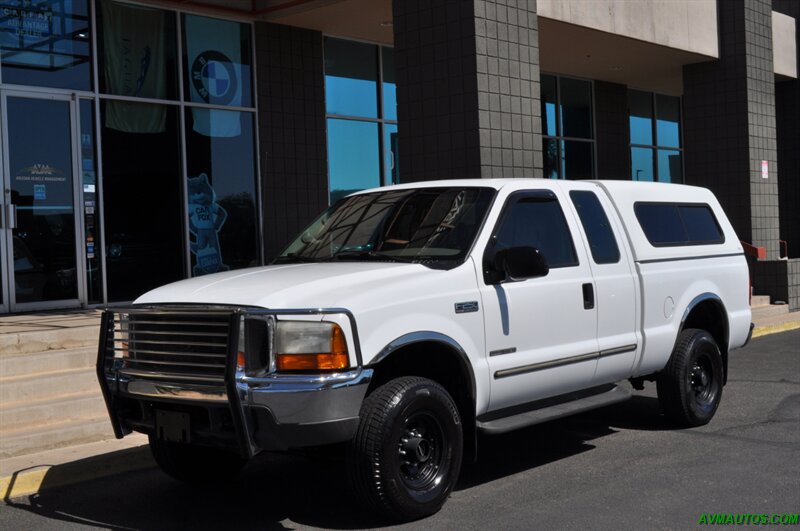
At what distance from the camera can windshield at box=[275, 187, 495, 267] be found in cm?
609

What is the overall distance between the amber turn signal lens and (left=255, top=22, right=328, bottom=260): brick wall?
31.2 feet

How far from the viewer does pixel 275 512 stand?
578 centimetres

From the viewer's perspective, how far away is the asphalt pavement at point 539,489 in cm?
546

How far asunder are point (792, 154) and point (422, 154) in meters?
13.4

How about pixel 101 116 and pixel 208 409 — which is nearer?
pixel 208 409

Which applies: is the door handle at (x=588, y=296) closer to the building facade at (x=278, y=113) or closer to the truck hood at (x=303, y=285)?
the truck hood at (x=303, y=285)

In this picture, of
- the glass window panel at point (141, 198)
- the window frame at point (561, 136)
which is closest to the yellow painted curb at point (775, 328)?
the window frame at point (561, 136)

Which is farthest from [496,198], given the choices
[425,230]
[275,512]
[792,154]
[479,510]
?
[792,154]

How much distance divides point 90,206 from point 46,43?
2207mm

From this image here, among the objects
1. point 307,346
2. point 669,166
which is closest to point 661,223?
point 307,346

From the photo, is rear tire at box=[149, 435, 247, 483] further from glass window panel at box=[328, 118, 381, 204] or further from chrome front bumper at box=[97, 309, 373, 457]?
glass window panel at box=[328, 118, 381, 204]

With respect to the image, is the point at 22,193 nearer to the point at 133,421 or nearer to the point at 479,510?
the point at 133,421

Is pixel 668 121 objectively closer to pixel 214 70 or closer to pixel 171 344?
pixel 214 70

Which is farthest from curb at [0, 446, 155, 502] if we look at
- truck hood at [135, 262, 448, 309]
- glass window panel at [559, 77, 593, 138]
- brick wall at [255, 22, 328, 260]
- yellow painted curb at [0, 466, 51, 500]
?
glass window panel at [559, 77, 593, 138]
